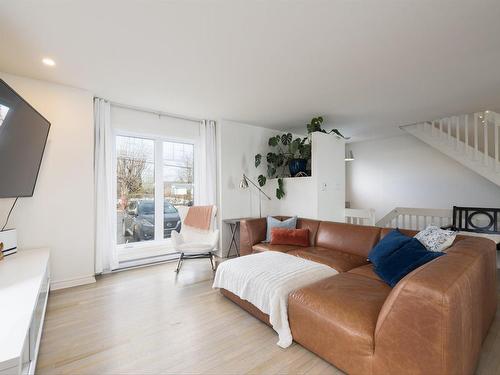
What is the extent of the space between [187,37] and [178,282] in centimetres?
278

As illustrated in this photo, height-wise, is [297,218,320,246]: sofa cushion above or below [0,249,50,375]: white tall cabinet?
above

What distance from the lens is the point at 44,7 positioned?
5.59ft

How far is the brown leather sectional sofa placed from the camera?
3.83ft

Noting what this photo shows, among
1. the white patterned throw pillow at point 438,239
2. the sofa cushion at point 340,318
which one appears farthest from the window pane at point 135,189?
the white patterned throw pillow at point 438,239

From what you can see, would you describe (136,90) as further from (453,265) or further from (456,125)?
(456,125)

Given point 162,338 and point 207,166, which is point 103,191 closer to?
point 207,166

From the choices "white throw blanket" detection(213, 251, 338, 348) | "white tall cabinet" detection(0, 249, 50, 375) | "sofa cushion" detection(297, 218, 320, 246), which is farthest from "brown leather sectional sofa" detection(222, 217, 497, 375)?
"white tall cabinet" detection(0, 249, 50, 375)

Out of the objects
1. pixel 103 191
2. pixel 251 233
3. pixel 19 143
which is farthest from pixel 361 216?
pixel 19 143

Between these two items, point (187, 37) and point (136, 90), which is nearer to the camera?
point (187, 37)

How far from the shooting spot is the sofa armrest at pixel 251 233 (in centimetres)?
367

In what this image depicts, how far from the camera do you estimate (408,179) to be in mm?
5539

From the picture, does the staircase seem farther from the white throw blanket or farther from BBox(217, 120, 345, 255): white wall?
the white throw blanket

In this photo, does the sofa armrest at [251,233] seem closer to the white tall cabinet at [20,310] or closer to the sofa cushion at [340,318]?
the sofa cushion at [340,318]

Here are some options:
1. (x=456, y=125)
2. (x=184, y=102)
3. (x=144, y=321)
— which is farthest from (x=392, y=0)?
(x=456, y=125)
